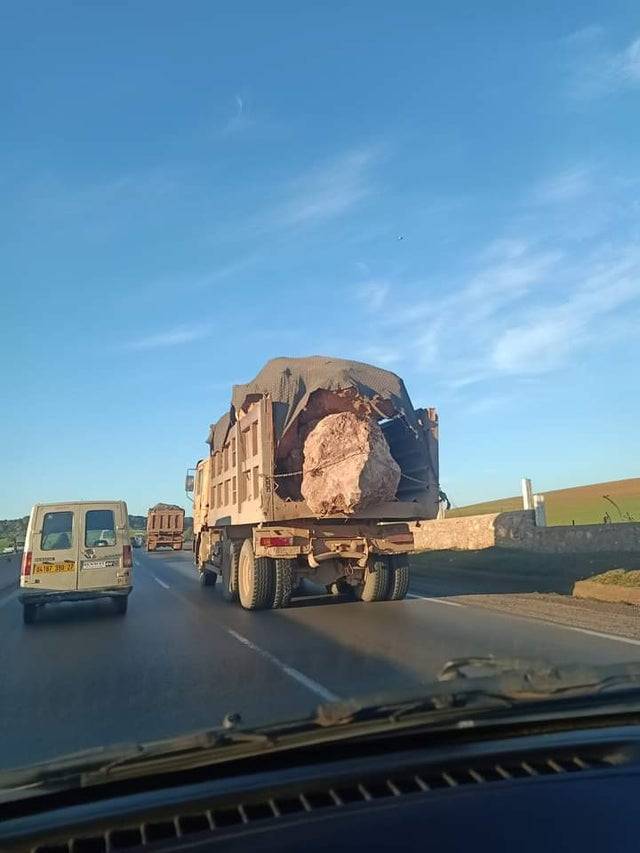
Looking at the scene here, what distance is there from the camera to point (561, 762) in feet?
9.95

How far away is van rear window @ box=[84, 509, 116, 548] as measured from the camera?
14.8 m

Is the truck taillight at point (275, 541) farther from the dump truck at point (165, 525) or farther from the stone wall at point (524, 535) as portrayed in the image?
the dump truck at point (165, 525)

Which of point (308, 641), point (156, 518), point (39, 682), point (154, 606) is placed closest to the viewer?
point (39, 682)

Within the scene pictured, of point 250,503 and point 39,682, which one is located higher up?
point 250,503

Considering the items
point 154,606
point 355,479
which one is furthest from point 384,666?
point 154,606

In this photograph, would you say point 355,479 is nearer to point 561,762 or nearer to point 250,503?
point 250,503

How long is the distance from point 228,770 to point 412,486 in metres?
12.3

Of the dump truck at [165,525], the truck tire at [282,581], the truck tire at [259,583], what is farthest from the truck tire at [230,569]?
the dump truck at [165,525]

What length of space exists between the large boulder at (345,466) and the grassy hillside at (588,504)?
103 feet

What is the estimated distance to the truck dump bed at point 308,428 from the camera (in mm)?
13945

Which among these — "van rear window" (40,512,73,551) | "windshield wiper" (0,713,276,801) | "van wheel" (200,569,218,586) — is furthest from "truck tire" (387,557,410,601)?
"windshield wiper" (0,713,276,801)

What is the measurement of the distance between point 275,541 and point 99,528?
3.35 meters

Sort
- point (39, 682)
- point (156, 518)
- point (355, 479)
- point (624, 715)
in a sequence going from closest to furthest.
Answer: point (624, 715), point (39, 682), point (355, 479), point (156, 518)

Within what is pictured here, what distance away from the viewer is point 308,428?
1422 centimetres
